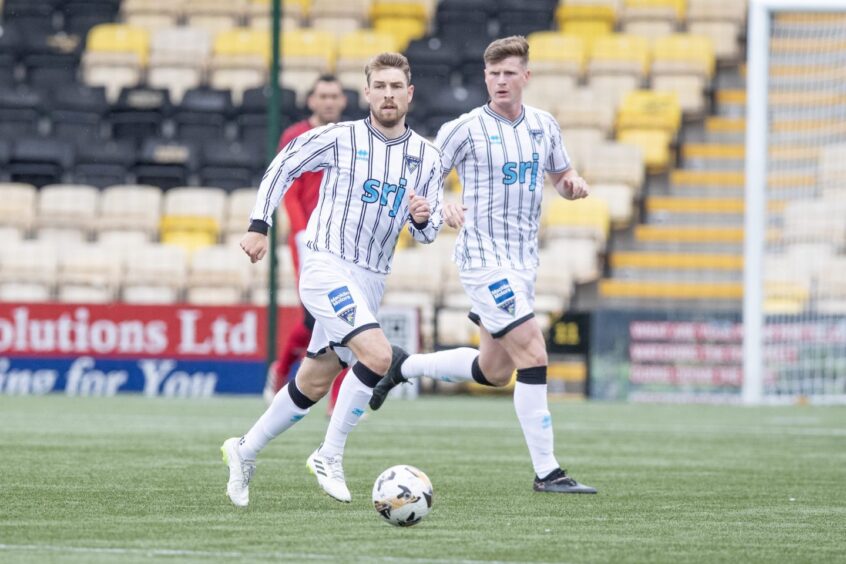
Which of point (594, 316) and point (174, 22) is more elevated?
point (174, 22)

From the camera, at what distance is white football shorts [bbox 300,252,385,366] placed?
679 cm

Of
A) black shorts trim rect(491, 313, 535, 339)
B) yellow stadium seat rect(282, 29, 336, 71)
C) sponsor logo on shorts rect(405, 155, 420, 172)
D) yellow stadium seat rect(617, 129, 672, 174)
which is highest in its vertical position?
yellow stadium seat rect(282, 29, 336, 71)

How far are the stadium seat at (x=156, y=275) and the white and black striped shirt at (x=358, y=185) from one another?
43.9ft

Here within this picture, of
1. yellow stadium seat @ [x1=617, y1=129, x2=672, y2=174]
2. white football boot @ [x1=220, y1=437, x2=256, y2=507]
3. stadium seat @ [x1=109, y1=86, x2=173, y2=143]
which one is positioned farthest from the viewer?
stadium seat @ [x1=109, y1=86, x2=173, y2=143]

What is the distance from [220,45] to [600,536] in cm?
1909

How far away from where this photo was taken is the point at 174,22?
24.8m

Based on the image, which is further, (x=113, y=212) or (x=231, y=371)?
(x=113, y=212)

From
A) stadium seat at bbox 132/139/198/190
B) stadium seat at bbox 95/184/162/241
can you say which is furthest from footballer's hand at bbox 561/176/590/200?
stadium seat at bbox 132/139/198/190

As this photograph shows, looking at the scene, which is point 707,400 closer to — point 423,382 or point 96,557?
point 423,382

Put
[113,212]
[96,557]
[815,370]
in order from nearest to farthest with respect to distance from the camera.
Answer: [96,557] < [815,370] < [113,212]

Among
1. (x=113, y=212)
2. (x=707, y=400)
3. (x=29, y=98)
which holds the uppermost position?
(x=29, y=98)

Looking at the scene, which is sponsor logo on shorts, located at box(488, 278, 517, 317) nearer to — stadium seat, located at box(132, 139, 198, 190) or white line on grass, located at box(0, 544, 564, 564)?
white line on grass, located at box(0, 544, 564, 564)

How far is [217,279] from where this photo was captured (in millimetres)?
20234

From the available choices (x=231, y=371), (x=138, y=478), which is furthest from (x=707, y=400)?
(x=138, y=478)
